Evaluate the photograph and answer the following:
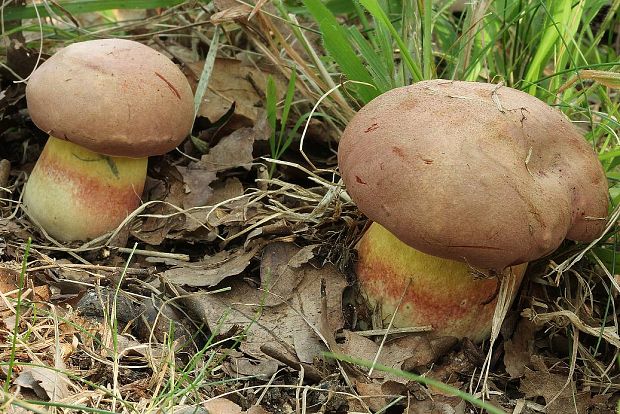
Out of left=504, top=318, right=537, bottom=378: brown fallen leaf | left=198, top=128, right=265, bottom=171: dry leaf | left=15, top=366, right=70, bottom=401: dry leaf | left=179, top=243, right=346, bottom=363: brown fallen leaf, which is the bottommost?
left=504, top=318, right=537, bottom=378: brown fallen leaf

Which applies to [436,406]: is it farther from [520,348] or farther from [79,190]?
[79,190]

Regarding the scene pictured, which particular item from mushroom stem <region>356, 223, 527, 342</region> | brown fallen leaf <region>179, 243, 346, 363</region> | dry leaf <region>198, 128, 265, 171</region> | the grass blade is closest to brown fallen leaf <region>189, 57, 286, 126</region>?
dry leaf <region>198, 128, 265, 171</region>

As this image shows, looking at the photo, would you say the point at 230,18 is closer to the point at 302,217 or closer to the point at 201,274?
the point at 302,217

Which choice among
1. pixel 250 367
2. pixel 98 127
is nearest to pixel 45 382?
pixel 250 367

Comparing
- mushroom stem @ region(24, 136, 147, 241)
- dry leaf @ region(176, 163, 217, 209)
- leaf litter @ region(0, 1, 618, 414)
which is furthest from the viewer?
dry leaf @ region(176, 163, 217, 209)

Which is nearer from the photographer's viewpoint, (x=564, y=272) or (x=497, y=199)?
(x=497, y=199)

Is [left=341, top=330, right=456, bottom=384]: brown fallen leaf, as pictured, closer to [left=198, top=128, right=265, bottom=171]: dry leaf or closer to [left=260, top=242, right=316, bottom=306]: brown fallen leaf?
[left=260, top=242, right=316, bottom=306]: brown fallen leaf

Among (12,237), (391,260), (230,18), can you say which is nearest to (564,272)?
(391,260)
